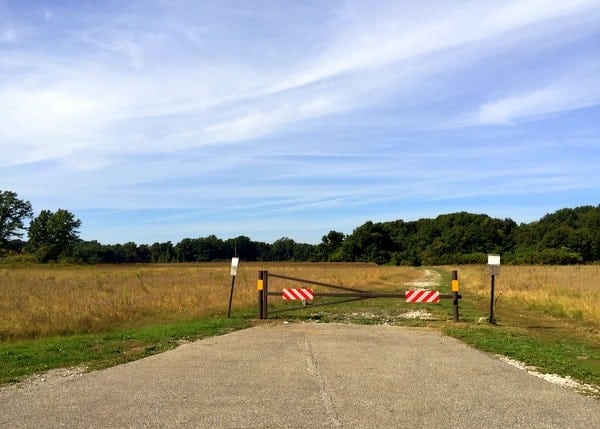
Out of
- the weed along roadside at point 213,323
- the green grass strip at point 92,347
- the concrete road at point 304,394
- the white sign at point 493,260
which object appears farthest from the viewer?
the white sign at point 493,260

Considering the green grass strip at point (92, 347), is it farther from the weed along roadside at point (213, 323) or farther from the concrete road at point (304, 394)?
the concrete road at point (304, 394)

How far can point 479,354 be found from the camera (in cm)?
996

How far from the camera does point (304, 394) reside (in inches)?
267

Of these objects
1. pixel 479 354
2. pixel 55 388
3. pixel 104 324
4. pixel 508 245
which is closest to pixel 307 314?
pixel 104 324

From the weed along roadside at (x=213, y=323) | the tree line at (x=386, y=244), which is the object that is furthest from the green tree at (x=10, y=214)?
the weed along roadside at (x=213, y=323)

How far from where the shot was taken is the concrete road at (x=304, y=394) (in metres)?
5.72

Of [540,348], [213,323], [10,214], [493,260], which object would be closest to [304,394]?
[540,348]

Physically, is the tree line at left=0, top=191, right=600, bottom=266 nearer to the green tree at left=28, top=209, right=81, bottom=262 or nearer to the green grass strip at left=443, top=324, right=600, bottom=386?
the green tree at left=28, top=209, right=81, bottom=262

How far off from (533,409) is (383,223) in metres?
141

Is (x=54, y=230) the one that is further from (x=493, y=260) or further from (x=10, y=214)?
(x=493, y=260)

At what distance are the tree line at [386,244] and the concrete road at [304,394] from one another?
7365cm

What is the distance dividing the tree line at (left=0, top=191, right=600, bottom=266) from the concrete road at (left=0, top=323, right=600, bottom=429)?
73646 mm

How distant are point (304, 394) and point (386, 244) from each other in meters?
128

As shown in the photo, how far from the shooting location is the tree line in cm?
9725
